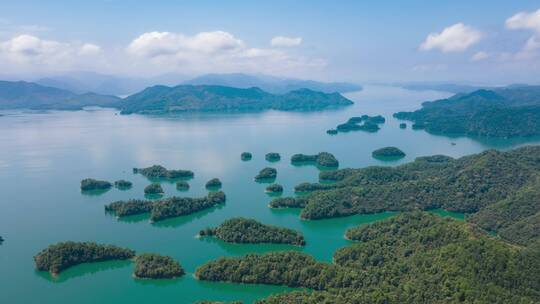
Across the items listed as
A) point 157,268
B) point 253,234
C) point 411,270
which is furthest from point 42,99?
point 411,270

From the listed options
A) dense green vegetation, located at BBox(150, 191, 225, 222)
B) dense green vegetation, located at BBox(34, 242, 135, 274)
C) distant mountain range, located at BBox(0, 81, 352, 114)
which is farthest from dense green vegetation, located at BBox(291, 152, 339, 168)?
distant mountain range, located at BBox(0, 81, 352, 114)

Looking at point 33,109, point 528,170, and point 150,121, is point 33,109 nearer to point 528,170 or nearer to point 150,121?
point 150,121

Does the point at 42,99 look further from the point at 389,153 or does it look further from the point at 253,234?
the point at 253,234

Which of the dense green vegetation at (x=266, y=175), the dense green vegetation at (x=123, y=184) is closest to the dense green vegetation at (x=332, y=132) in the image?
the dense green vegetation at (x=266, y=175)

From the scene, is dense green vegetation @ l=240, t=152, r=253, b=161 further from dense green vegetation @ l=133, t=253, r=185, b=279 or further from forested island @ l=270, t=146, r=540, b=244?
dense green vegetation @ l=133, t=253, r=185, b=279

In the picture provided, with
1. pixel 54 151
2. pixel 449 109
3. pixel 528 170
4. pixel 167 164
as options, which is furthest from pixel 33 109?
pixel 528 170
